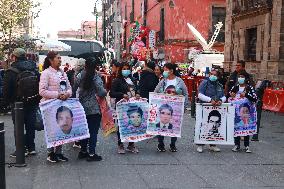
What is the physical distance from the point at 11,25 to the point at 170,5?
11.5 metres

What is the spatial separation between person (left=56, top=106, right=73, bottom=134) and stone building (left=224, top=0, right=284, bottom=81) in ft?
42.3

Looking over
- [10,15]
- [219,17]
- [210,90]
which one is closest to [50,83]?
[210,90]

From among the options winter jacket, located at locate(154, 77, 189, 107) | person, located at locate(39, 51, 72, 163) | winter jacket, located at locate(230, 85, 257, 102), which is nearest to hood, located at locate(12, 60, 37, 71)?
person, located at locate(39, 51, 72, 163)

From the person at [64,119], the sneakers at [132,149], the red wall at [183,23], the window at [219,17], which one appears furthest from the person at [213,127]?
the window at [219,17]

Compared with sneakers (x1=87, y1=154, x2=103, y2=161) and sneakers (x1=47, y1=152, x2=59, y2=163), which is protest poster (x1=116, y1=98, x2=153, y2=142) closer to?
sneakers (x1=87, y1=154, x2=103, y2=161)

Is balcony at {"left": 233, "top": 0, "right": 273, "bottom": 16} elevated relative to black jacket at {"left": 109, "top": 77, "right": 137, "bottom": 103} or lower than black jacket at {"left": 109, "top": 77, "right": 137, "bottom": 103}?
elevated

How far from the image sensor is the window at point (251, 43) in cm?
2242

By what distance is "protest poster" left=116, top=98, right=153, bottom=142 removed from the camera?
8999 millimetres

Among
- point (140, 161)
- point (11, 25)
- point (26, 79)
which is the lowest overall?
point (140, 161)

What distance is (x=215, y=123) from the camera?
941cm

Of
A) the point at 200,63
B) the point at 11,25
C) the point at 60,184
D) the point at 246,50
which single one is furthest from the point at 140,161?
the point at 11,25

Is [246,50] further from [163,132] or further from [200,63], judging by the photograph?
[163,132]

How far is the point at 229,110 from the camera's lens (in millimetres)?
9406

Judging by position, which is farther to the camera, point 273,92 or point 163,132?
point 273,92
